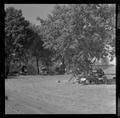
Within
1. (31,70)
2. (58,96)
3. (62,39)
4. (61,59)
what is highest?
(62,39)

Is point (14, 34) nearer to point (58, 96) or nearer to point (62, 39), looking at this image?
point (62, 39)

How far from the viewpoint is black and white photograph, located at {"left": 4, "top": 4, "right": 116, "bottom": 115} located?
13.1ft

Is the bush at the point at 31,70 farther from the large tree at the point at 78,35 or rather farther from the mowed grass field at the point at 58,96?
the large tree at the point at 78,35

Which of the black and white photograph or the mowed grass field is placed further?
the mowed grass field

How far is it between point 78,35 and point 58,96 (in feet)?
3.57

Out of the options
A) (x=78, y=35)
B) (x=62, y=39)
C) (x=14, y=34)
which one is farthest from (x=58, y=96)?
(x=14, y=34)

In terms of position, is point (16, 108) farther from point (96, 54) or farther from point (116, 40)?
point (116, 40)

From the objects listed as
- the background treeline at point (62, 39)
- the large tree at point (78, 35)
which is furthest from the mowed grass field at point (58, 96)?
the large tree at point (78, 35)

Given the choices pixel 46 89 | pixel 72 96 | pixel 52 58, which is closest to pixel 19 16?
pixel 52 58

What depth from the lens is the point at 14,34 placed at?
3969 millimetres

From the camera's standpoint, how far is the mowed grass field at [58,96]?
4.10 m

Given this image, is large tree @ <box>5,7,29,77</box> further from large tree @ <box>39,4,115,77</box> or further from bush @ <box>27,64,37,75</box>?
large tree @ <box>39,4,115,77</box>

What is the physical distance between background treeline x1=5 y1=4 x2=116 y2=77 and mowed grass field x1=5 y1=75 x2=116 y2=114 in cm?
21

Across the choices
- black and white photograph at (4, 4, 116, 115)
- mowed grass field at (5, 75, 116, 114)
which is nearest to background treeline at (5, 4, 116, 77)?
black and white photograph at (4, 4, 116, 115)
